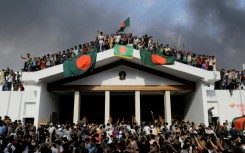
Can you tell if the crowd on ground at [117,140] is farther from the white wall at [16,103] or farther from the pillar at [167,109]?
the white wall at [16,103]

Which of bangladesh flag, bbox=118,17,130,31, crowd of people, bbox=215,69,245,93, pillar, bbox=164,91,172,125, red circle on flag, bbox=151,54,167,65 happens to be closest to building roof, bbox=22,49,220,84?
red circle on flag, bbox=151,54,167,65

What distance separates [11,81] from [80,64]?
5.88 meters

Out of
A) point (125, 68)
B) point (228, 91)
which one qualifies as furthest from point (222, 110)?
point (125, 68)

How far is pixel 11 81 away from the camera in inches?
755

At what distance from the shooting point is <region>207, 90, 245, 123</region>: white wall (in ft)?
60.4

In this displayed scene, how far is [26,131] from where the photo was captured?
499 inches

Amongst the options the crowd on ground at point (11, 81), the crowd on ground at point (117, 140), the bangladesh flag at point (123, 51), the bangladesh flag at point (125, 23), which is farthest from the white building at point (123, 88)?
the crowd on ground at point (117, 140)

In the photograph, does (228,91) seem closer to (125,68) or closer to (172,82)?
(172,82)

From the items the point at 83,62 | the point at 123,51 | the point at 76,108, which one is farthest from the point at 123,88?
the point at 76,108

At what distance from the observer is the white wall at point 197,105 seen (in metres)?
17.7

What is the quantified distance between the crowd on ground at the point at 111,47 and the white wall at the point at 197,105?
5.50 feet

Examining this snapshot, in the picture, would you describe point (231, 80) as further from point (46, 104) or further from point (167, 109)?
point (46, 104)

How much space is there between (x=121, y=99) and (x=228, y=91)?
8.52 m

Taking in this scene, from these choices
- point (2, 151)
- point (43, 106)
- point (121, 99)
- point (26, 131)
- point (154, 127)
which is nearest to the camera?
point (2, 151)
